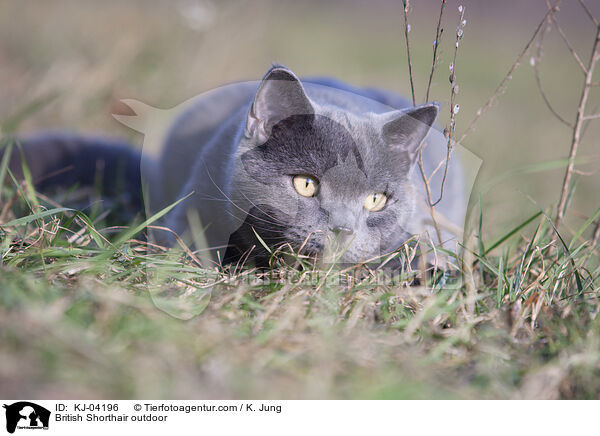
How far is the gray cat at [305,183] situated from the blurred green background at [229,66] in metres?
0.47

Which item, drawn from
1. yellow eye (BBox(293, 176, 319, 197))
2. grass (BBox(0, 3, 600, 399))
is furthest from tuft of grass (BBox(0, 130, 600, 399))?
yellow eye (BBox(293, 176, 319, 197))

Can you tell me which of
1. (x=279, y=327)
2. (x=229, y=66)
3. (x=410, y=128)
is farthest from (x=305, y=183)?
(x=229, y=66)

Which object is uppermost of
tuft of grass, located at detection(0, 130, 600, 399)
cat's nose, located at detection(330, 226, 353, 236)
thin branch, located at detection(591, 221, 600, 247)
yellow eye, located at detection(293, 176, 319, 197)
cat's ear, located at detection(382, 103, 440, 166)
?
cat's ear, located at detection(382, 103, 440, 166)

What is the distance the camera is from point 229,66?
157 inches

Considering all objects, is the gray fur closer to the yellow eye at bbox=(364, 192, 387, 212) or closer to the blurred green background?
the yellow eye at bbox=(364, 192, 387, 212)

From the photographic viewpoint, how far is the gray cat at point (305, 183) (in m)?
1.55

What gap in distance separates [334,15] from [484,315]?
6096mm

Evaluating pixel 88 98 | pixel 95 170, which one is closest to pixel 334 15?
pixel 88 98

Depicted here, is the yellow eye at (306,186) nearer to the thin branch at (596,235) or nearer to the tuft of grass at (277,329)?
the tuft of grass at (277,329)

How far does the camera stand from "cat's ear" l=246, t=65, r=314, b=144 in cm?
151

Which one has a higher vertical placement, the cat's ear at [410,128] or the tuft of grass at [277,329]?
the cat's ear at [410,128]

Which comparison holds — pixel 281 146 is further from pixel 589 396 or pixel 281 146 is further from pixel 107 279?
pixel 589 396
